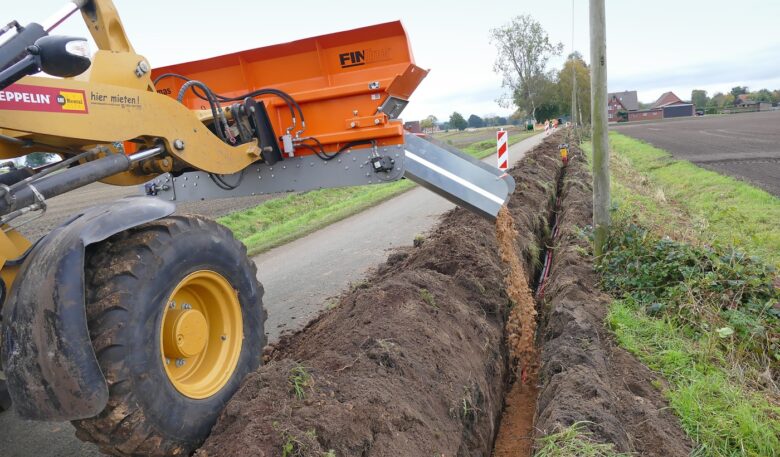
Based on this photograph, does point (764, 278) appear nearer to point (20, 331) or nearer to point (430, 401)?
point (430, 401)

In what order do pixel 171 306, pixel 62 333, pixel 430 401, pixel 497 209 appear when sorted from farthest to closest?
pixel 497 209 → pixel 430 401 → pixel 171 306 → pixel 62 333

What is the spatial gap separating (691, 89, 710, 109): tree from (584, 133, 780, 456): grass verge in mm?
116335

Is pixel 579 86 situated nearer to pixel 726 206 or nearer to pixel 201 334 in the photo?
pixel 726 206

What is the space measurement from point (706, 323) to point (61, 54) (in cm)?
484

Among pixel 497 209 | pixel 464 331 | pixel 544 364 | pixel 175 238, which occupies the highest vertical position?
pixel 175 238

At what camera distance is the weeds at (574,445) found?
10.3ft

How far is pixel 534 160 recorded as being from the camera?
15.5m

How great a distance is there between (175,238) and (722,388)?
11.7 ft

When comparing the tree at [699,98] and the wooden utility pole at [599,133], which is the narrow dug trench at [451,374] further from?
the tree at [699,98]

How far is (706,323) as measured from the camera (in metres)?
4.80

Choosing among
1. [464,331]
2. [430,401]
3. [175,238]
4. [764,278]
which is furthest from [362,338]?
Answer: [764,278]

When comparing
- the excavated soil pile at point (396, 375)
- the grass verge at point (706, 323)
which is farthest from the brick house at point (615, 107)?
the excavated soil pile at point (396, 375)

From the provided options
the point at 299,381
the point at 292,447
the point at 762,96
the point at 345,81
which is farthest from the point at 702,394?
the point at 762,96

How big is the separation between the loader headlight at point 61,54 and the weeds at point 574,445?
3.08 m
